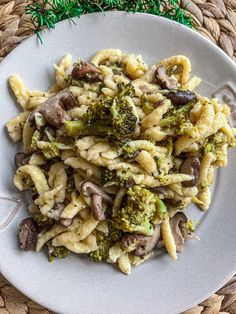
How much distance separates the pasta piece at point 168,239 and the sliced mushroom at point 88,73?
94 centimetres

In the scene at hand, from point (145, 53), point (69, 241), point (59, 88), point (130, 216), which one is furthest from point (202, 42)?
point (69, 241)

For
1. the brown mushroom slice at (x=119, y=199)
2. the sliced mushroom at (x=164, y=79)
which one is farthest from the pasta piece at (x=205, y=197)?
the sliced mushroom at (x=164, y=79)

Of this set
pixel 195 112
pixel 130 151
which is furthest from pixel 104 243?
pixel 195 112

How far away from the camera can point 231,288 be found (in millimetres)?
3629

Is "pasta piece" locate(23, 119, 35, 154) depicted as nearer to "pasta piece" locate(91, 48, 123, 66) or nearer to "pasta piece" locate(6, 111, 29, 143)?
"pasta piece" locate(6, 111, 29, 143)

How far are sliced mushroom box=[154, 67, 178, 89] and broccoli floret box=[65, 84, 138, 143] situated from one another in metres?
0.30

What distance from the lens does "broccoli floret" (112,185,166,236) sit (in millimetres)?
3000

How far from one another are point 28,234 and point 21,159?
460 mm

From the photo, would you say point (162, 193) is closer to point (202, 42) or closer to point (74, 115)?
point (74, 115)

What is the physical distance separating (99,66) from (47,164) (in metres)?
0.69

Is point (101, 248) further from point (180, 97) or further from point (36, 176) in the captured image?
point (180, 97)

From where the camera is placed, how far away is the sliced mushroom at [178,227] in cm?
330

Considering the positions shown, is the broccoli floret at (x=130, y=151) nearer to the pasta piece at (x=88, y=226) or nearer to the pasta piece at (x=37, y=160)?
the pasta piece at (x=88, y=226)

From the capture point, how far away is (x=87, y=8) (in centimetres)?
363
